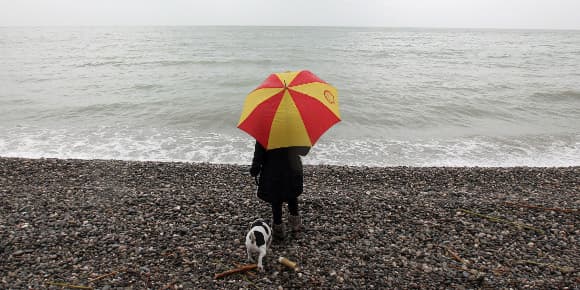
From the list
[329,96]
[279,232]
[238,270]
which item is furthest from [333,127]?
[238,270]

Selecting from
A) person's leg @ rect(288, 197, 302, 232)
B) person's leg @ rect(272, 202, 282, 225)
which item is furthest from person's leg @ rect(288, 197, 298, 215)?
person's leg @ rect(272, 202, 282, 225)

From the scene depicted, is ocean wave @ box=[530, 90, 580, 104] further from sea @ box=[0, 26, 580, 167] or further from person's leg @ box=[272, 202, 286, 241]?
person's leg @ box=[272, 202, 286, 241]

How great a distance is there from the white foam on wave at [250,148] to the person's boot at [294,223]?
508 cm

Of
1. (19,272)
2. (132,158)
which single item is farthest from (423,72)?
(19,272)

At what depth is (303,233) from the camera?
5043 mm

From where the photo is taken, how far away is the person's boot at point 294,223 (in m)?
4.85

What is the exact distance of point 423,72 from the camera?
2705cm

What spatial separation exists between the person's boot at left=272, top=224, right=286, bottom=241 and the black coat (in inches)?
20.9

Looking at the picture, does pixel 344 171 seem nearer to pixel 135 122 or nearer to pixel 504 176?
pixel 504 176

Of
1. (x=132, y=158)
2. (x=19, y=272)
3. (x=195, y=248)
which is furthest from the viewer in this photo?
(x=132, y=158)

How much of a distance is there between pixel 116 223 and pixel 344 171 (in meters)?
4.72

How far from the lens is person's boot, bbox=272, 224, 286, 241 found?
15.5 ft

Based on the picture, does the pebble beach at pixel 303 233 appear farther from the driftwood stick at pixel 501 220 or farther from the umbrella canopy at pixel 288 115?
the umbrella canopy at pixel 288 115

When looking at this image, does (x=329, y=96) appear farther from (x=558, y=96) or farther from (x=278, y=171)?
(x=558, y=96)
